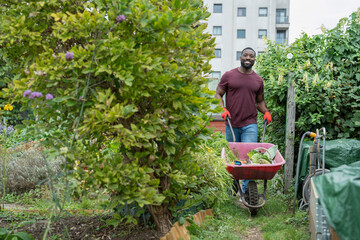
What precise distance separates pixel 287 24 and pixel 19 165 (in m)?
35.4

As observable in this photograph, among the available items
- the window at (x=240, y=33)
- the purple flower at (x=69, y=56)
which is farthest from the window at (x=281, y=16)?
the purple flower at (x=69, y=56)

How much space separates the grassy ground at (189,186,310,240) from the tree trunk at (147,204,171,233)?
30cm

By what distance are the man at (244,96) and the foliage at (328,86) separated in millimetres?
417

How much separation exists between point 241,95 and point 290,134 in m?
0.87

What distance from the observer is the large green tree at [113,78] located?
2225 mm

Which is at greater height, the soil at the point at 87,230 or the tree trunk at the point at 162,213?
the tree trunk at the point at 162,213

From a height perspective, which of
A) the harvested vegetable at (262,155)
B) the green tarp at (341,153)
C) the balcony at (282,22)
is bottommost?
the harvested vegetable at (262,155)

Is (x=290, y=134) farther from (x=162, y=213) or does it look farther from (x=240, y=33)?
(x=240, y=33)

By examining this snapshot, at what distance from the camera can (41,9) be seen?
244 centimetres

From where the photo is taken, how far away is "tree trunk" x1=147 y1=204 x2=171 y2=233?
9.21 feet

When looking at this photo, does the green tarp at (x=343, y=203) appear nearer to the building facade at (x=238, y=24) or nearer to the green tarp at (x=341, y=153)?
the green tarp at (x=341, y=153)

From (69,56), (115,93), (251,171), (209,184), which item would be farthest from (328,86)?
(69,56)

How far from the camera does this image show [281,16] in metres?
37.4

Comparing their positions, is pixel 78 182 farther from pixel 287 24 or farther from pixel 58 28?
pixel 287 24
